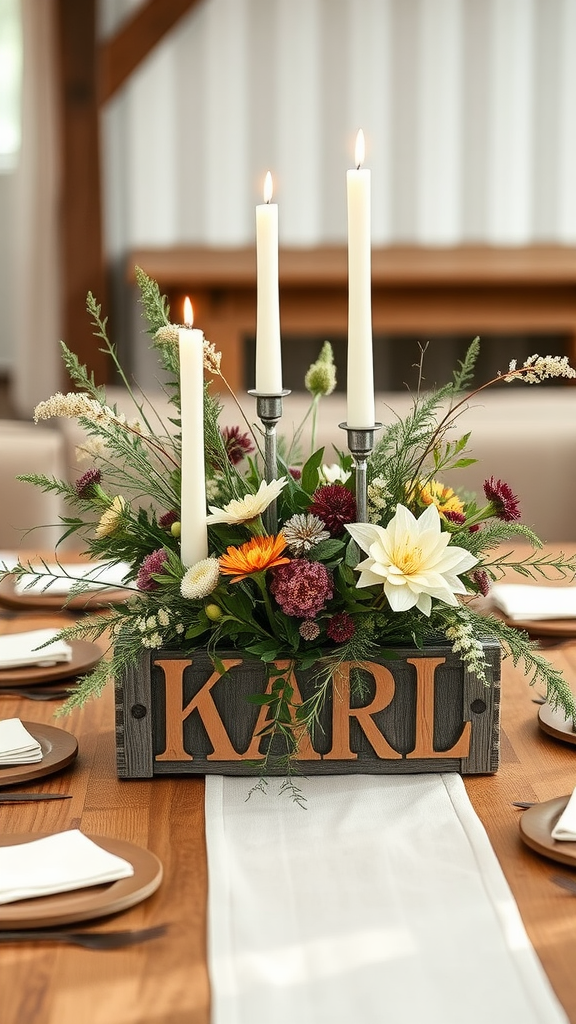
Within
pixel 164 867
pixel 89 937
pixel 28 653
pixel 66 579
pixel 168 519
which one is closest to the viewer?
pixel 89 937

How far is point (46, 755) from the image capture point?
45.4 inches

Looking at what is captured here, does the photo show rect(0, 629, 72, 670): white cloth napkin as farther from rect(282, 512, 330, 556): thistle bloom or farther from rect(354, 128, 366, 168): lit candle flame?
rect(354, 128, 366, 168): lit candle flame

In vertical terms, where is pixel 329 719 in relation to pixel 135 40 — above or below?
below

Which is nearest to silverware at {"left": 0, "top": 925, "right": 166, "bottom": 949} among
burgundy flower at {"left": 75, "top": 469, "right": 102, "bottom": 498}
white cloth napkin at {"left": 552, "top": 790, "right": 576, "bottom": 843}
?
white cloth napkin at {"left": 552, "top": 790, "right": 576, "bottom": 843}

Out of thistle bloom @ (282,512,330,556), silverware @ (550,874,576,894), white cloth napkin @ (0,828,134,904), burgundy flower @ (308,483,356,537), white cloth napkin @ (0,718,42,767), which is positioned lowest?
silverware @ (550,874,576,894)

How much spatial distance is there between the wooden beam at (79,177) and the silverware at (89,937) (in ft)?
13.1

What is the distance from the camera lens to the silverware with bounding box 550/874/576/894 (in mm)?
920

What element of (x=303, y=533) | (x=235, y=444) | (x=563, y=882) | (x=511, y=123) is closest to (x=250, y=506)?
(x=303, y=533)

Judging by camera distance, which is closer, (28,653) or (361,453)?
(361,453)

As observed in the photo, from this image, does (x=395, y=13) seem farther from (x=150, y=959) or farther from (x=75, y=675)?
(x=150, y=959)

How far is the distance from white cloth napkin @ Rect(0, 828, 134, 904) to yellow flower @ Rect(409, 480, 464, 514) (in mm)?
417

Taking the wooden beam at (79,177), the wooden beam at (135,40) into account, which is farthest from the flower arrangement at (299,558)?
the wooden beam at (135,40)

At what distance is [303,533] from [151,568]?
0.14m

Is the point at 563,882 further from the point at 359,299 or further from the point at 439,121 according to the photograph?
the point at 439,121
